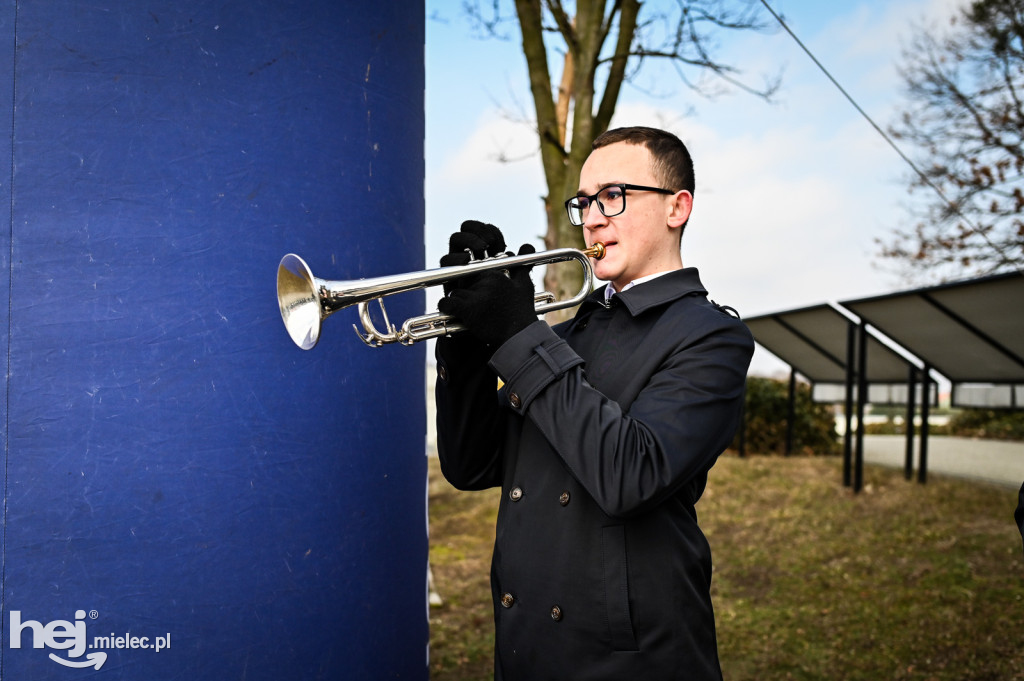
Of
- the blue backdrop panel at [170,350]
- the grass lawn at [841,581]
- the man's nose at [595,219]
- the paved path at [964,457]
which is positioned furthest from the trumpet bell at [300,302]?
the paved path at [964,457]

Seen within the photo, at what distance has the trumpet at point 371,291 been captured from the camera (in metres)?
2.14

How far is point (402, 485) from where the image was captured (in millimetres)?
2943

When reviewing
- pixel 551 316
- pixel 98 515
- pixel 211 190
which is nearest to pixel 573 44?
pixel 551 316

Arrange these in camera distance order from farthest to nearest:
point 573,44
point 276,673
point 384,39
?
point 573,44 < point 384,39 < point 276,673

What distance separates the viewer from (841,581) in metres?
6.25

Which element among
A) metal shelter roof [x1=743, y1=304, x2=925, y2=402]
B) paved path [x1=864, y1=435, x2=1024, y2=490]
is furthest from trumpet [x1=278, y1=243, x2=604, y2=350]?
paved path [x1=864, y1=435, x2=1024, y2=490]

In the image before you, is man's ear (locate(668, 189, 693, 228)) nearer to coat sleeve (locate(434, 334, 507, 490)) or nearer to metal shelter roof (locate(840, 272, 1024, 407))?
coat sleeve (locate(434, 334, 507, 490))

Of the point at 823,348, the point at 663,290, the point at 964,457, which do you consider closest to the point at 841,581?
the point at 663,290

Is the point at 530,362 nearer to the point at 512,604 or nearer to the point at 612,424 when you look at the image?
the point at 612,424

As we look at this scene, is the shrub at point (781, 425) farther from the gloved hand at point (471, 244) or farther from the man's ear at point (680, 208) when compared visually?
the gloved hand at point (471, 244)

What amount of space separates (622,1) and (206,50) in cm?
686

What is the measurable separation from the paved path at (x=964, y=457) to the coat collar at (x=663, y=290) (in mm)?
8509

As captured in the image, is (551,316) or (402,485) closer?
(402,485)

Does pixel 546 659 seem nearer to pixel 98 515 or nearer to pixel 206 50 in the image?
pixel 98 515
